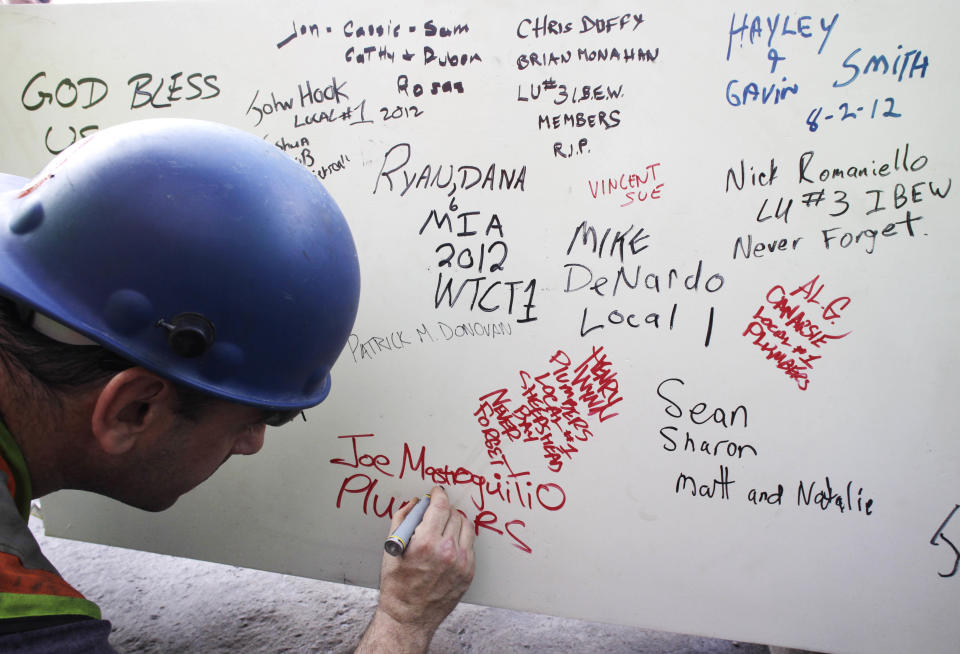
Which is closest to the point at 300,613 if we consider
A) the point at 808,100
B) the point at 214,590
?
the point at 214,590

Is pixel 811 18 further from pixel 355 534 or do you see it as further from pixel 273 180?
pixel 355 534

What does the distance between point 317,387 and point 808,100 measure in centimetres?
83

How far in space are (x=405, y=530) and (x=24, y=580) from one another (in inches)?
19.5

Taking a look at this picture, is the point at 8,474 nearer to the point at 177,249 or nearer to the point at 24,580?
the point at 24,580

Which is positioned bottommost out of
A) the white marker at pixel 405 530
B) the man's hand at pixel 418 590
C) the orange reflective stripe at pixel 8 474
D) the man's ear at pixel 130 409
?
the man's hand at pixel 418 590

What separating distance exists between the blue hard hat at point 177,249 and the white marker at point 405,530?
349 millimetres

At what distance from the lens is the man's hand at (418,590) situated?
0.91 m

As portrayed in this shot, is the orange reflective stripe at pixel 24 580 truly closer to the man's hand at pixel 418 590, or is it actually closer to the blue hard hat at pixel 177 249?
the blue hard hat at pixel 177 249

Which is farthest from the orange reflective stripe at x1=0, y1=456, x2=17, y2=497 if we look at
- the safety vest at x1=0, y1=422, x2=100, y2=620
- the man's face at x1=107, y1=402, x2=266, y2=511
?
the man's face at x1=107, y1=402, x2=266, y2=511

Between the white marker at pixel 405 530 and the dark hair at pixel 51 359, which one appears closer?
the dark hair at pixel 51 359

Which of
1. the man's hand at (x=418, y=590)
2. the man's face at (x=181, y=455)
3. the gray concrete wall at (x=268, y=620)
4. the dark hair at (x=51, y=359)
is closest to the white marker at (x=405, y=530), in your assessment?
the man's hand at (x=418, y=590)

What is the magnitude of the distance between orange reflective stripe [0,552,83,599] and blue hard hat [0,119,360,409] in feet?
0.72
